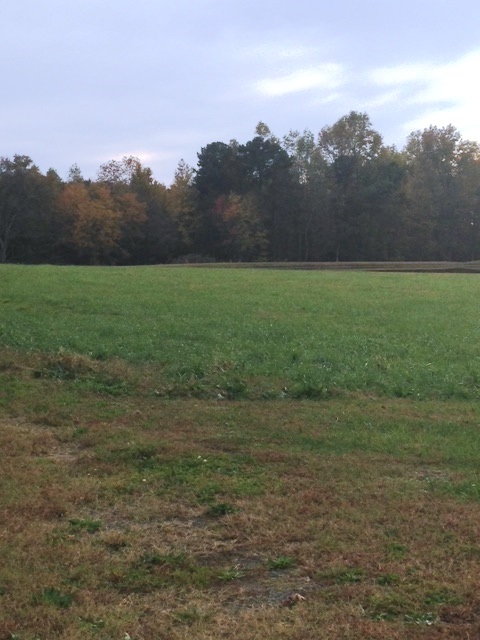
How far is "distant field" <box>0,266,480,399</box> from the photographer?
1066 centimetres

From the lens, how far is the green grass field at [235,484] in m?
3.91

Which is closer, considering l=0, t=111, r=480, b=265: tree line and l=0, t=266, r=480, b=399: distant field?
l=0, t=266, r=480, b=399: distant field

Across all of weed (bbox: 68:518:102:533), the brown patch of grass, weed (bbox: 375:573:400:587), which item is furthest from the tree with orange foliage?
weed (bbox: 375:573:400:587)

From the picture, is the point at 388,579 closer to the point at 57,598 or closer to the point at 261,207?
the point at 57,598

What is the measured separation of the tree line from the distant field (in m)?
41.1

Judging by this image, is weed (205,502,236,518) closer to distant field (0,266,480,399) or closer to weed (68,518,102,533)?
weed (68,518,102,533)

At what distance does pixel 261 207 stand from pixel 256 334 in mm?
60072

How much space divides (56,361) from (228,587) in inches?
289

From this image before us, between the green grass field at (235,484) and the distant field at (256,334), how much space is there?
72mm

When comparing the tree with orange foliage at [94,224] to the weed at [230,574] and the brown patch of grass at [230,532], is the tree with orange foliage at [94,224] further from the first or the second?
the weed at [230,574]

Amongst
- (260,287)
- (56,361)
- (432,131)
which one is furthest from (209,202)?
(56,361)

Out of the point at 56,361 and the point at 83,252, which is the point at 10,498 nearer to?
the point at 56,361

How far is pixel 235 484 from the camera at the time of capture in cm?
598

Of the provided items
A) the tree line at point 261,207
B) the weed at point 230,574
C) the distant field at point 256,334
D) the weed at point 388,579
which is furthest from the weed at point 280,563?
the tree line at point 261,207
